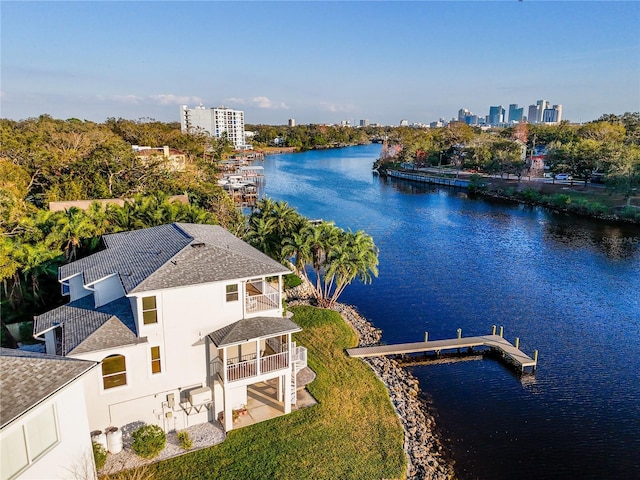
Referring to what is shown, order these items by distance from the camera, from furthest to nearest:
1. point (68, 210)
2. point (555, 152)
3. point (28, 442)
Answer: point (555, 152) → point (68, 210) → point (28, 442)

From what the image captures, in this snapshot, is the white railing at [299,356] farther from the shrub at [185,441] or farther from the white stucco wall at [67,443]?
the white stucco wall at [67,443]

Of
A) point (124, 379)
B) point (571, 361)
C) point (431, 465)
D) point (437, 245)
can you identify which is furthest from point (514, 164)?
point (124, 379)

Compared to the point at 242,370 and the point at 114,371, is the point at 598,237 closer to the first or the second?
the point at 242,370

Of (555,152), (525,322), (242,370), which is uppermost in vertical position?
(555,152)

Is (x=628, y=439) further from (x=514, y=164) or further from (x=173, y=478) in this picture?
(x=514, y=164)

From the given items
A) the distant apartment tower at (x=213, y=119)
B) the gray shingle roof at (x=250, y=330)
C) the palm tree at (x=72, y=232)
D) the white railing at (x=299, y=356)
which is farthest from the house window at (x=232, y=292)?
the distant apartment tower at (x=213, y=119)

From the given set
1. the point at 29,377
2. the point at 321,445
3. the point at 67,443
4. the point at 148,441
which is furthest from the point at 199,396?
the point at 29,377

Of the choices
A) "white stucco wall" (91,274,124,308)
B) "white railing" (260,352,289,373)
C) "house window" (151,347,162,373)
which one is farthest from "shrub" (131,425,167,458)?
"white stucco wall" (91,274,124,308)
